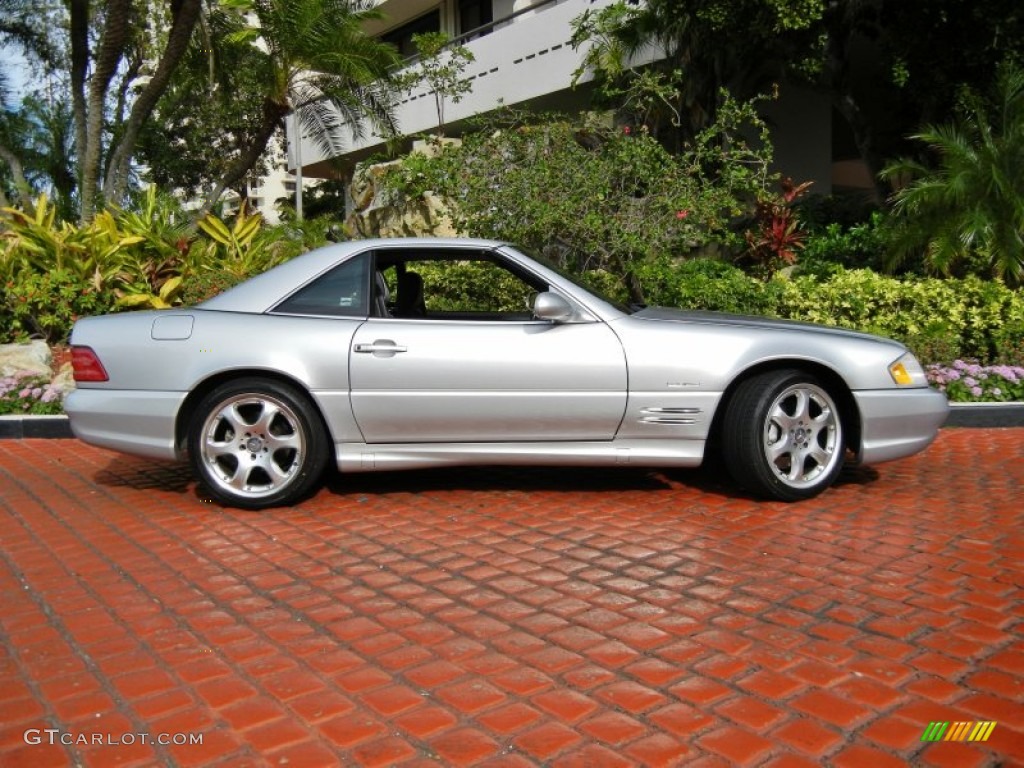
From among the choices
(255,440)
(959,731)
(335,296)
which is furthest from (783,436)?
(255,440)

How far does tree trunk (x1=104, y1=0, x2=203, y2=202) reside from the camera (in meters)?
13.5

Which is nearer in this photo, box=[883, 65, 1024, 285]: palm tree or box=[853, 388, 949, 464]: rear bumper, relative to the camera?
box=[853, 388, 949, 464]: rear bumper

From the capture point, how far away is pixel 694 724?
2662 mm

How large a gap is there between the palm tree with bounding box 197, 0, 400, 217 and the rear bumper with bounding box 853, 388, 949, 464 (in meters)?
12.1

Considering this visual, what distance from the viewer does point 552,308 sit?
4.93 metres

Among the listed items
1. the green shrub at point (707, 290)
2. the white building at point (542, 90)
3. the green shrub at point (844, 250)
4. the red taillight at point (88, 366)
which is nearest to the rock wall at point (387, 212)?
the white building at point (542, 90)

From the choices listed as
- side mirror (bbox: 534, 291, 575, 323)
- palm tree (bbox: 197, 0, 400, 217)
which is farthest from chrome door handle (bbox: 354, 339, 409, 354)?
palm tree (bbox: 197, 0, 400, 217)

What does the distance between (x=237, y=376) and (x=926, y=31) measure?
10.7 metres

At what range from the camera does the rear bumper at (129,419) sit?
4980mm

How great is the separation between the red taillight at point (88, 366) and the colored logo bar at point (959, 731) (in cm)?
433

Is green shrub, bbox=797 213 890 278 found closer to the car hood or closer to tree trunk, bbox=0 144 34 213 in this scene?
the car hood

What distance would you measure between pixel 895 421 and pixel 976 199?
5463mm

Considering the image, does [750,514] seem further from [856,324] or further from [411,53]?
[411,53]

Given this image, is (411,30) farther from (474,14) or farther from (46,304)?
(46,304)
